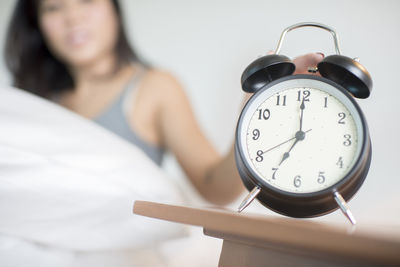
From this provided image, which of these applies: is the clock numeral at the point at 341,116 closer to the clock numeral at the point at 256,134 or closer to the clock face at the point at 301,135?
the clock face at the point at 301,135

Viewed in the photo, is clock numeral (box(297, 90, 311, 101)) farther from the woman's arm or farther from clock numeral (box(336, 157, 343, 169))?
the woman's arm

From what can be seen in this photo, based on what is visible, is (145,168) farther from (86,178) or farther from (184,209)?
(184,209)

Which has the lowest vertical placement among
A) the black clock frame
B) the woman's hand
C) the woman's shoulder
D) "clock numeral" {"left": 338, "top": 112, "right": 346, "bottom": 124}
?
the woman's shoulder

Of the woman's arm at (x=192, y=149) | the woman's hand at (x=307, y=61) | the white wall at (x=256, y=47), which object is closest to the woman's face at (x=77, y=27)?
the white wall at (x=256, y=47)

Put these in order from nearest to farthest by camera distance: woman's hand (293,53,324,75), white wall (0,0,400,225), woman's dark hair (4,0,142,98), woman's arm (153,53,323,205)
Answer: woman's hand (293,53,324,75)
white wall (0,0,400,225)
woman's arm (153,53,323,205)
woman's dark hair (4,0,142,98)

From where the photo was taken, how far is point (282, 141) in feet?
1.61

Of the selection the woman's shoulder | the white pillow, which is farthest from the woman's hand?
the woman's shoulder

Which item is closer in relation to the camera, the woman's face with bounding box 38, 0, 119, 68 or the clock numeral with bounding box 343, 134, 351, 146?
the clock numeral with bounding box 343, 134, 351, 146

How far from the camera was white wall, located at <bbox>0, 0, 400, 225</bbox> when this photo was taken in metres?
0.86

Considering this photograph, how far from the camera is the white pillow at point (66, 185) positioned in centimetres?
60

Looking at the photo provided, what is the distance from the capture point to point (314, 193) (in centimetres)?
45

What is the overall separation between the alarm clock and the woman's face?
40.9 inches

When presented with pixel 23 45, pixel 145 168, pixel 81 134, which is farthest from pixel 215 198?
pixel 23 45

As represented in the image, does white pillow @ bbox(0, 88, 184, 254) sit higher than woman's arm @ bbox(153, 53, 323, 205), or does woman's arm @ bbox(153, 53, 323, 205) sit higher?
white pillow @ bbox(0, 88, 184, 254)
